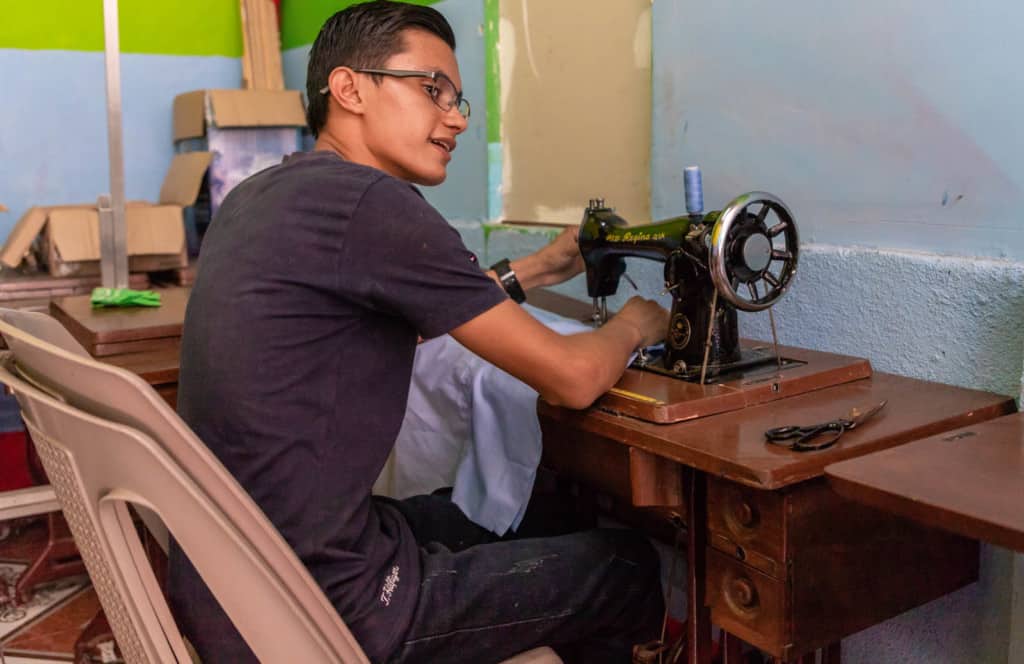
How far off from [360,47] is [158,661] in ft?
3.30

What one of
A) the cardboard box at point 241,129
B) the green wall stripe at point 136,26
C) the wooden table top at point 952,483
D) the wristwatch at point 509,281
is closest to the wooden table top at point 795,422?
the wooden table top at point 952,483

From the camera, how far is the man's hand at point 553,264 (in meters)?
1.98

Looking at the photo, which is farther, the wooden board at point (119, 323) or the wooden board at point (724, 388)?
the wooden board at point (119, 323)

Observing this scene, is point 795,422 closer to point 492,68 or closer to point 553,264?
point 553,264

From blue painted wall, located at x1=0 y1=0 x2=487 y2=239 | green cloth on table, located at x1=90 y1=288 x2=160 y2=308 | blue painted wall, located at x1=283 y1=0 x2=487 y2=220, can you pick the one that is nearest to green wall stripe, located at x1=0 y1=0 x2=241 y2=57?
blue painted wall, located at x1=0 y1=0 x2=487 y2=239

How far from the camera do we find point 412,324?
4.40 ft

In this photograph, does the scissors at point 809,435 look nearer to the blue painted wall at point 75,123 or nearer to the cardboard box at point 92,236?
the cardboard box at point 92,236

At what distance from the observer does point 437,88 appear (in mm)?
1623

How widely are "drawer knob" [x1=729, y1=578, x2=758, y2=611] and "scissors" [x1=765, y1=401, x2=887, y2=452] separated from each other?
0.69 ft

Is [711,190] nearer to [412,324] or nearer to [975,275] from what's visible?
[975,275]

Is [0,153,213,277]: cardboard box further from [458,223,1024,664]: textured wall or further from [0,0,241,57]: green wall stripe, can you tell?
[458,223,1024,664]: textured wall

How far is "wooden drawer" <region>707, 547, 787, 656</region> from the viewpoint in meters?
1.29

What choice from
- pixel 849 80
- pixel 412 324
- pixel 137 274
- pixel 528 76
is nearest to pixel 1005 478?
pixel 412 324

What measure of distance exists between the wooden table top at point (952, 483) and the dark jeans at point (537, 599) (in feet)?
1.72
